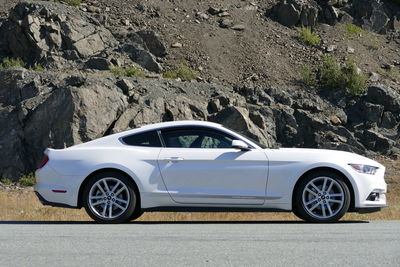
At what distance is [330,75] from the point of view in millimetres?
35719

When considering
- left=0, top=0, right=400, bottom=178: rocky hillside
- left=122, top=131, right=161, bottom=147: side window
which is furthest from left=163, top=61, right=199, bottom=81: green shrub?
left=122, top=131, right=161, bottom=147: side window

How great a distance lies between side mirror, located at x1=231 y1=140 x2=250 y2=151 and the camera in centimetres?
1152

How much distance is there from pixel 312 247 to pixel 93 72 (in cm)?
2498

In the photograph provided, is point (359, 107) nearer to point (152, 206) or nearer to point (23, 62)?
point (23, 62)

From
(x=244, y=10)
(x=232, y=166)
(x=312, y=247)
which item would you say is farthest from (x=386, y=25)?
(x=312, y=247)

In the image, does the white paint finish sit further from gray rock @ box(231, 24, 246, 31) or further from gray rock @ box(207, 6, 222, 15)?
gray rock @ box(207, 6, 222, 15)

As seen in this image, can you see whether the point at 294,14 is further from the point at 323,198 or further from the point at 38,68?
the point at 323,198

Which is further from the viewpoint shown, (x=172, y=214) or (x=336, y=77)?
(x=336, y=77)

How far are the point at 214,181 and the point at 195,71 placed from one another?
2391 cm

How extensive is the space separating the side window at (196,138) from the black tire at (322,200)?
1.18 meters

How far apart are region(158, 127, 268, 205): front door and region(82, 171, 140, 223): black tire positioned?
0.46 metres

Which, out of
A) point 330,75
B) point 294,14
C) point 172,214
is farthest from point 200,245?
point 294,14

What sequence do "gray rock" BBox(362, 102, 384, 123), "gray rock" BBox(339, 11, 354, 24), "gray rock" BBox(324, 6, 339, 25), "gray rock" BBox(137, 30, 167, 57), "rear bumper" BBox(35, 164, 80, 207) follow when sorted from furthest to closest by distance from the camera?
"gray rock" BBox(339, 11, 354, 24), "gray rock" BBox(324, 6, 339, 25), "gray rock" BBox(137, 30, 167, 57), "gray rock" BBox(362, 102, 384, 123), "rear bumper" BBox(35, 164, 80, 207)

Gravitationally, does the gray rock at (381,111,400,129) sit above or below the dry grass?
above
